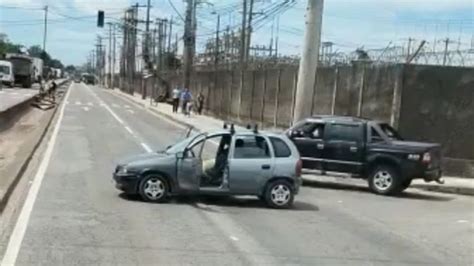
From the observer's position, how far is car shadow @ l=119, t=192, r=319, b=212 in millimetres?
14423

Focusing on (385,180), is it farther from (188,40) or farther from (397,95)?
(188,40)

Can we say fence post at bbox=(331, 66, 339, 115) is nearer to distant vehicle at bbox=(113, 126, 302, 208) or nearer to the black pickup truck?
the black pickup truck

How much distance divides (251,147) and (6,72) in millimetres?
67643

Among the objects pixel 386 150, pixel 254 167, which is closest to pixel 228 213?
pixel 254 167

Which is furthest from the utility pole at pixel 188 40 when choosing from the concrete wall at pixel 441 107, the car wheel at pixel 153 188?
the car wheel at pixel 153 188

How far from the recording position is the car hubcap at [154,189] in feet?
46.6

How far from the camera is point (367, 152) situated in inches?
749

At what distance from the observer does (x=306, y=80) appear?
24.1m

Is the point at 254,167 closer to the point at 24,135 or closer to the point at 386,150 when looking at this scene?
the point at 386,150

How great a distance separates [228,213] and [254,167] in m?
1.49

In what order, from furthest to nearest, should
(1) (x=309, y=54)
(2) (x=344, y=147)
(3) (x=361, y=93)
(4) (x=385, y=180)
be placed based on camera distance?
1. (3) (x=361, y=93)
2. (1) (x=309, y=54)
3. (2) (x=344, y=147)
4. (4) (x=385, y=180)

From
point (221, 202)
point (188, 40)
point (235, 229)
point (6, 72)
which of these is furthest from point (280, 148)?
point (6, 72)

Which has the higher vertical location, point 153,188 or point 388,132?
point 388,132

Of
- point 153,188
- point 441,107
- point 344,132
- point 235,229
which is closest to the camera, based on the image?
point 235,229
